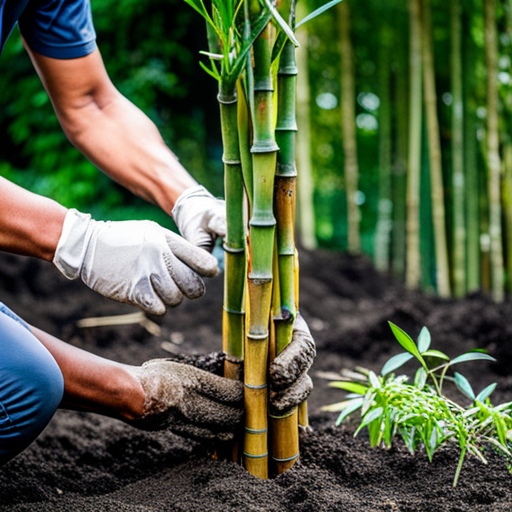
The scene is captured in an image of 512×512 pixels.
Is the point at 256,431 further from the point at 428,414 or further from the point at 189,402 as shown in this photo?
the point at 428,414

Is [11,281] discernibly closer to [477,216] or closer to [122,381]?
[122,381]

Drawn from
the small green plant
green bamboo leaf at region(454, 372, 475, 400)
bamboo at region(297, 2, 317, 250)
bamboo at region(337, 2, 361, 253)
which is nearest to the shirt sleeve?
the small green plant

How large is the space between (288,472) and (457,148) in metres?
3.07

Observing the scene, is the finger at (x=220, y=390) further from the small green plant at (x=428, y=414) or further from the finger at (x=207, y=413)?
the small green plant at (x=428, y=414)

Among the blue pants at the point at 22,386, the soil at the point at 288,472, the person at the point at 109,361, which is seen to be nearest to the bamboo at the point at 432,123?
the soil at the point at 288,472

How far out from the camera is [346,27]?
4.47 meters

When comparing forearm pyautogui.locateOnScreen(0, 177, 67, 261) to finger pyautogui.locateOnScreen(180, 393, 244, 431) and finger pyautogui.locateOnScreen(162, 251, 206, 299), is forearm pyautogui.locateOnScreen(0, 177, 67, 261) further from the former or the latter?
finger pyautogui.locateOnScreen(180, 393, 244, 431)

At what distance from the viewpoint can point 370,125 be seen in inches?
195

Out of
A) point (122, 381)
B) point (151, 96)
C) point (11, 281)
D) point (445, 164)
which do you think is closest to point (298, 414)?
point (122, 381)

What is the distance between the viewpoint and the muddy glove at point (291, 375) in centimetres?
119

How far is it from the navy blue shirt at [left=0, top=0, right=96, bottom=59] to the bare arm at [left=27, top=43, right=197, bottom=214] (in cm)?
2

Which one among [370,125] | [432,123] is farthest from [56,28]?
[370,125]

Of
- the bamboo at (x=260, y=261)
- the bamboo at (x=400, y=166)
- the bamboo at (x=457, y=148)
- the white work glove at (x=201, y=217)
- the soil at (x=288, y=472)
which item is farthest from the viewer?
the bamboo at (x=400, y=166)

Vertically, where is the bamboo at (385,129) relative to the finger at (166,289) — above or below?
above
